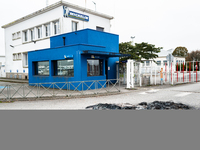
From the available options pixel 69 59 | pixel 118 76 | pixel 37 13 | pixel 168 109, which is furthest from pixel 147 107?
pixel 37 13

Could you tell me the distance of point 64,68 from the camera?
15.0 meters

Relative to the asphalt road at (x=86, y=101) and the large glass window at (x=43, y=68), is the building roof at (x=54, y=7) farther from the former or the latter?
the asphalt road at (x=86, y=101)

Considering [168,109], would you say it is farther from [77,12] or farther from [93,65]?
[77,12]

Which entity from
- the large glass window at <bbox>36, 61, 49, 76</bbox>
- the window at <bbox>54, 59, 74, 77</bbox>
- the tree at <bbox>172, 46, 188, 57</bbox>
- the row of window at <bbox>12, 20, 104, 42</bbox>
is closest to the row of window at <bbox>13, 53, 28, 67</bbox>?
the row of window at <bbox>12, 20, 104, 42</bbox>

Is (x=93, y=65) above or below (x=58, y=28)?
below

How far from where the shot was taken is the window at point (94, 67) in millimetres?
14609

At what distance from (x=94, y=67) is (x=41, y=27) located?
13226mm

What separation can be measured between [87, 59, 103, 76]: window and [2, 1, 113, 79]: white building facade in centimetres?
741

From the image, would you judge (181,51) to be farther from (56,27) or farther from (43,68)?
(43,68)

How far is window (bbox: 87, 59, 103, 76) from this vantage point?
1461 cm

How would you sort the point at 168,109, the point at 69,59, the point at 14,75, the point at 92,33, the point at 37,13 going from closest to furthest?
the point at 168,109 < the point at 69,59 < the point at 92,33 < the point at 37,13 < the point at 14,75

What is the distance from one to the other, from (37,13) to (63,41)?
374 inches

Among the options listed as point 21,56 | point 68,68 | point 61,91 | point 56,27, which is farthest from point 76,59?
point 21,56

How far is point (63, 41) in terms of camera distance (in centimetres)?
1764
